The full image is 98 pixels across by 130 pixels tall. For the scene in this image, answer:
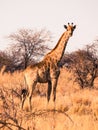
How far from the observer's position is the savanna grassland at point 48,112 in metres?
5.16

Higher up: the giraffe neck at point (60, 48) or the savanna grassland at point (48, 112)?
the giraffe neck at point (60, 48)

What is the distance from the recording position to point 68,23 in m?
12.2

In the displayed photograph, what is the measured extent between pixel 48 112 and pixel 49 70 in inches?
111

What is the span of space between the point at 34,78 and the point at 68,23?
2016mm

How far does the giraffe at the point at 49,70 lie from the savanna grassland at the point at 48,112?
46 cm

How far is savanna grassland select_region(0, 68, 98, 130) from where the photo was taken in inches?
203

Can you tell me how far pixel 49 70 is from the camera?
38.8 feet

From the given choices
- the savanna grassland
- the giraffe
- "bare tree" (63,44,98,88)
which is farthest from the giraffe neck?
"bare tree" (63,44,98,88)

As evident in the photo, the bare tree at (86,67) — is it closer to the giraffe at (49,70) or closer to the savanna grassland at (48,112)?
the savanna grassland at (48,112)

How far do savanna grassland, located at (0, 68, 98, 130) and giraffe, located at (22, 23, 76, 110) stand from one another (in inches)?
18.1

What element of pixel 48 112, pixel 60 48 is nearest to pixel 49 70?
pixel 60 48

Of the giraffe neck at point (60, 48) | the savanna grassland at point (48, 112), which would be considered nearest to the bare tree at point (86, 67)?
the savanna grassland at point (48, 112)

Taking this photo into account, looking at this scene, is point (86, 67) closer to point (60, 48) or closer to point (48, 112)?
point (60, 48)

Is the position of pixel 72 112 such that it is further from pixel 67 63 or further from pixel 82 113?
pixel 67 63
